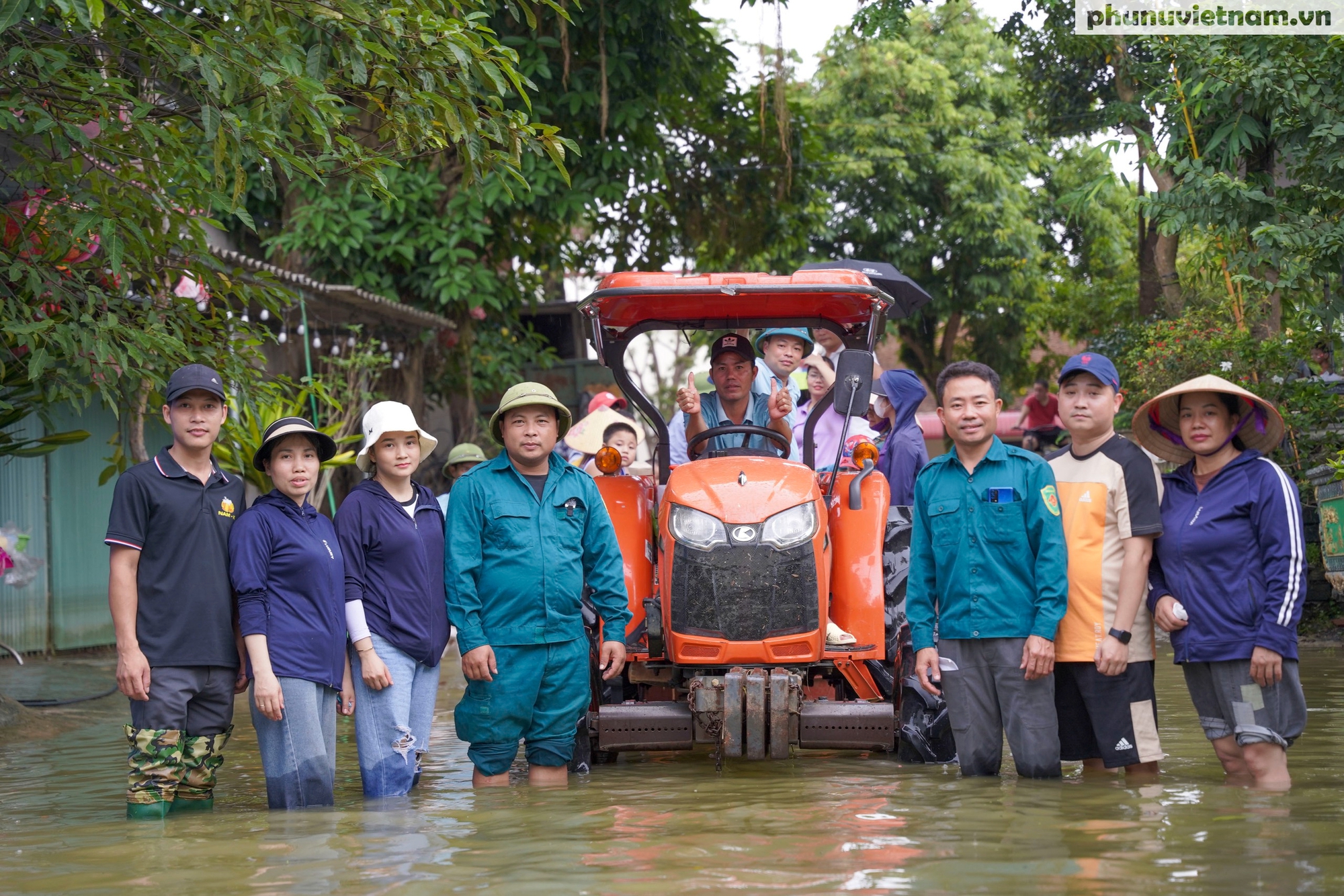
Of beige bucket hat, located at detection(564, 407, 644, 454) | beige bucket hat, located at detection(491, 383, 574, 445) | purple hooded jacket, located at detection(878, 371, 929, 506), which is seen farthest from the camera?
beige bucket hat, located at detection(564, 407, 644, 454)

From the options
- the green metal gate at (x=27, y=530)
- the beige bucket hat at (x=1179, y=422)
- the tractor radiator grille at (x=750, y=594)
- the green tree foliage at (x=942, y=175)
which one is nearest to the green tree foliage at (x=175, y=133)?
the tractor radiator grille at (x=750, y=594)

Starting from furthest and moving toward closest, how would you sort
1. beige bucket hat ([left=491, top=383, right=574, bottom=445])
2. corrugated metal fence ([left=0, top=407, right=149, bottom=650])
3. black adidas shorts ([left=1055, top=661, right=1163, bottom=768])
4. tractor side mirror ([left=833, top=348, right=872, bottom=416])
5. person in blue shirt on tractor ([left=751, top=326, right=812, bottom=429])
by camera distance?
corrugated metal fence ([left=0, top=407, right=149, bottom=650]) < person in blue shirt on tractor ([left=751, top=326, right=812, bottom=429]) < tractor side mirror ([left=833, top=348, right=872, bottom=416]) < beige bucket hat ([left=491, top=383, right=574, bottom=445]) < black adidas shorts ([left=1055, top=661, right=1163, bottom=768])

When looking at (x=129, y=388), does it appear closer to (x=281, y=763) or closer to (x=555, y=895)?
(x=281, y=763)

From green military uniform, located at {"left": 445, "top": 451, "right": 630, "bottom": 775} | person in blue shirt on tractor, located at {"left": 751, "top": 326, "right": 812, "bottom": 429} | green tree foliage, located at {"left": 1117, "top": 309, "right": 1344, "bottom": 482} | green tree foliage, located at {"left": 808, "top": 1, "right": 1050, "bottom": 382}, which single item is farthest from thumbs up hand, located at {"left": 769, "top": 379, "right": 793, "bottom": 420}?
green tree foliage, located at {"left": 808, "top": 1, "right": 1050, "bottom": 382}

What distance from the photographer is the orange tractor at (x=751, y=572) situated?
612cm

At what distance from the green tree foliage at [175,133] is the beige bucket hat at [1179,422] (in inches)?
116

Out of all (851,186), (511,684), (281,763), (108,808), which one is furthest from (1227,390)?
(851,186)

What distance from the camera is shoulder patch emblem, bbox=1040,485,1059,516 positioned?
5.52 metres

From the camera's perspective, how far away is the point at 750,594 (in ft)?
20.1

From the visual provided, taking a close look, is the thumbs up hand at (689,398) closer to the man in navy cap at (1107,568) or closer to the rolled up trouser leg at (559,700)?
the rolled up trouser leg at (559,700)

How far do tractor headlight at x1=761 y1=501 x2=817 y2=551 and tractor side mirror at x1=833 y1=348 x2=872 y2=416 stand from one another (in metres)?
0.56

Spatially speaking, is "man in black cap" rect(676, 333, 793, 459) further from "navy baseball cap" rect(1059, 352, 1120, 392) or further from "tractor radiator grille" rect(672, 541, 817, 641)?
"navy baseball cap" rect(1059, 352, 1120, 392)

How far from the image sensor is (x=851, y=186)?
94.4 ft

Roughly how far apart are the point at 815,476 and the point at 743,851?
229 cm
